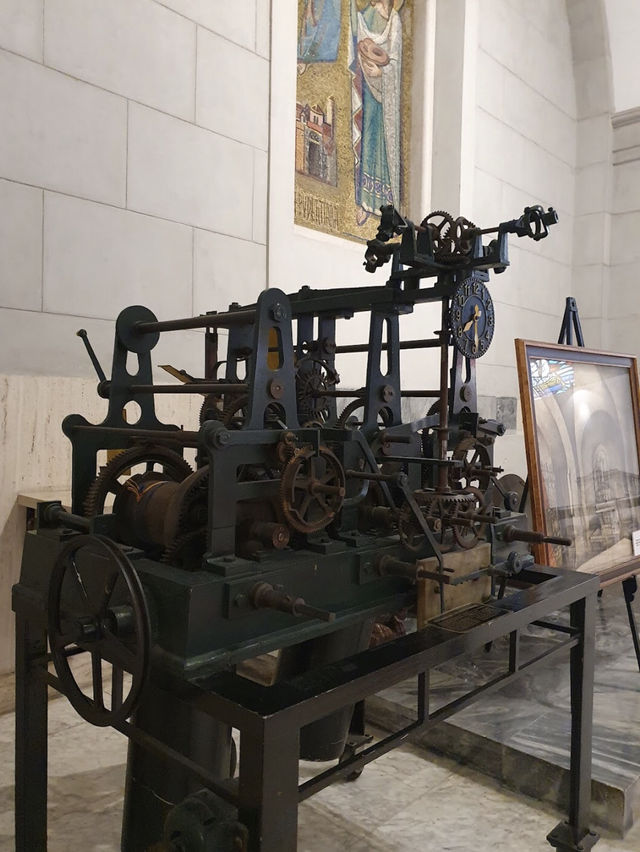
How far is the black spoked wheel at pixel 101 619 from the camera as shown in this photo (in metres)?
1.54

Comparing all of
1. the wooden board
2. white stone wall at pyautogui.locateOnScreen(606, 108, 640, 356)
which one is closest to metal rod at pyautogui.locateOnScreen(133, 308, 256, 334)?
the wooden board

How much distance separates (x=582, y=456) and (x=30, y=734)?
9.49 feet

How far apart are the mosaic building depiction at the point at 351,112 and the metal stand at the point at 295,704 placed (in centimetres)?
417

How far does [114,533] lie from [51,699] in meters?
2.21

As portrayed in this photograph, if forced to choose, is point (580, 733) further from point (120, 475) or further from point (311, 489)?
point (120, 475)

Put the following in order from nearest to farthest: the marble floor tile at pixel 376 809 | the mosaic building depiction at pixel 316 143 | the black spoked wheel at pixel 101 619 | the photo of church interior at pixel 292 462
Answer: the black spoked wheel at pixel 101 619 < the photo of church interior at pixel 292 462 < the marble floor tile at pixel 376 809 < the mosaic building depiction at pixel 316 143

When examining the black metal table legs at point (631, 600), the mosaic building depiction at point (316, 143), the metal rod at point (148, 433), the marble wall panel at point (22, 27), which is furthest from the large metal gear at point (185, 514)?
the mosaic building depiction at point (316, 143)

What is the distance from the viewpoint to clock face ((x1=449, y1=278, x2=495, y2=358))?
2289 mm

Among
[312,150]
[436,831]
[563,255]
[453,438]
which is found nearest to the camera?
[453,438]

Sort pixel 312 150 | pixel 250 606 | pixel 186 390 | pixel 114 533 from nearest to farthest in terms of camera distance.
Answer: pixel 250 606 < pixel 114 533 < pixel 186 390 < pixel 312 150

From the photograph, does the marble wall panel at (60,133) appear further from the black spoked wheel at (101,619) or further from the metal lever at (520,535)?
the metal lever at (520,535)

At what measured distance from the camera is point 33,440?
12.1 ft

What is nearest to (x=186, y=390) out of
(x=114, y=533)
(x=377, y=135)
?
(x=114, y=533)

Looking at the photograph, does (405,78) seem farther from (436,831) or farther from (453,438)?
(436,831)
